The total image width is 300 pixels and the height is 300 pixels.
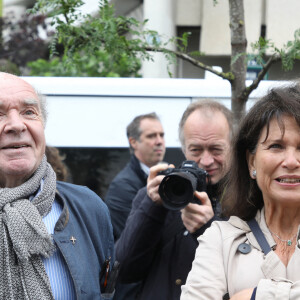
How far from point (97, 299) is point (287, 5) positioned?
8.14 m

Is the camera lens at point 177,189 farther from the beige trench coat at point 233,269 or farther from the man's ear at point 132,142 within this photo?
the man's ear at point 132,142

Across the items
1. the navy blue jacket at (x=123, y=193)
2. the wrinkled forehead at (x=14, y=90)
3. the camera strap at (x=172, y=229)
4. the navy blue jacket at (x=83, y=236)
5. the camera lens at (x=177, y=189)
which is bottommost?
the navy blue jacket at (x=123, y=193)

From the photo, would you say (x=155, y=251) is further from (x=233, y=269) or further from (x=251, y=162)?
(x=233, y=269)

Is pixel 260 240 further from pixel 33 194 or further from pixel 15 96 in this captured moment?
pixel 15 96

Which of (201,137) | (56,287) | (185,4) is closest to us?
(56,287)

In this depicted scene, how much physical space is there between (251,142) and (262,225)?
0.32 metres

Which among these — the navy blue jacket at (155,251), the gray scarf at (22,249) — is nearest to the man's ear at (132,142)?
the navy blue jacket at (155,251)

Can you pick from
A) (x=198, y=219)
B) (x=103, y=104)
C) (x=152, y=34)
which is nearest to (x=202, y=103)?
(x=152, y=34)

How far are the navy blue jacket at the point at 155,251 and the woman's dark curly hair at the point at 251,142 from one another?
57cm

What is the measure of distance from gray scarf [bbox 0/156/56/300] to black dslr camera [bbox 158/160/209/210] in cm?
66

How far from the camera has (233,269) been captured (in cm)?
235

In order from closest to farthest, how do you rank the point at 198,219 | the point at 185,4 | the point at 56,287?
1. the point at 56,287
2. the point at 198,219
3. the point at 185,4

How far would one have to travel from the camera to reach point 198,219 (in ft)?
10.1

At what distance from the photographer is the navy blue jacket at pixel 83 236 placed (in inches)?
104
